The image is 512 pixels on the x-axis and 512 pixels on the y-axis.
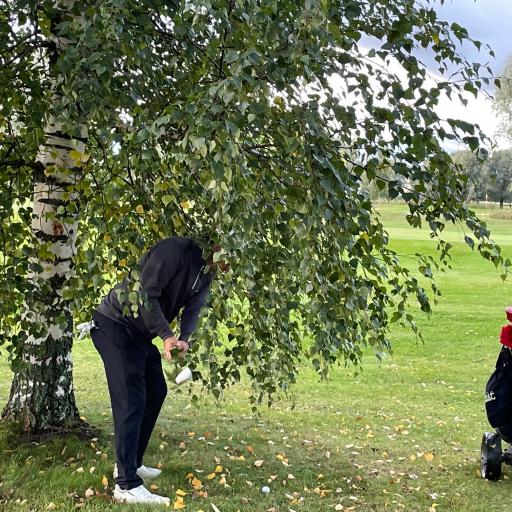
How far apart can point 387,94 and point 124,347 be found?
73.1 inches

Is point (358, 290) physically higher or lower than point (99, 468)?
higher

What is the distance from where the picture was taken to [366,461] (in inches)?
206

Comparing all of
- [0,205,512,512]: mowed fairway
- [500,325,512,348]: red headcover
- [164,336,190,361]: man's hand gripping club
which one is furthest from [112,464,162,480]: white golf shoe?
[500,325,512,348]: red headcover

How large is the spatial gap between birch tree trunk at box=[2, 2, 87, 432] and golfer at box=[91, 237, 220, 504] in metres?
0.29

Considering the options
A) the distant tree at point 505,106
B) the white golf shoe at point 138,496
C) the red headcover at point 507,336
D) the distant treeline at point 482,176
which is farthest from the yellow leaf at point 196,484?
the distant tree at point 505,106

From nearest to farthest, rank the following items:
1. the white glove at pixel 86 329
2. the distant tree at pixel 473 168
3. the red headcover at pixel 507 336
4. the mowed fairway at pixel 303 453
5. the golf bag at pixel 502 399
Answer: the distant tree at pixel 473 168
the white glove at pixel 86 329
the mowed fairway at pixel 303 453
the red headcover at pixel 507 336
the golf bag at pixel 502 399

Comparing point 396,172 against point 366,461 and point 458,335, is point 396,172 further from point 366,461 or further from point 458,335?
point 458,335

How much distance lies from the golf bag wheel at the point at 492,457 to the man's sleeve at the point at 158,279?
2714 millimetres

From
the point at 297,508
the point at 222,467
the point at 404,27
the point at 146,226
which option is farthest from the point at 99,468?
the point at 404,27

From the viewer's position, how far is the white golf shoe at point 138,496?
149 inches

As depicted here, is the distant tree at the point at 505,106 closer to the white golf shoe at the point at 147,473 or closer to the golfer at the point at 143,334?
the white golf shoe at the point at 147,473

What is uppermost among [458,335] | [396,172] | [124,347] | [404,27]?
[404,27]

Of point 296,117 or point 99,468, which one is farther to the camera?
point 99,468

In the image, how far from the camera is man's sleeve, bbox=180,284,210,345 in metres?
3.66
